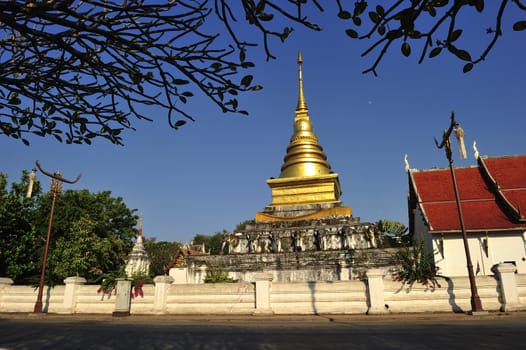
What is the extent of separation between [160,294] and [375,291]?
7825mm

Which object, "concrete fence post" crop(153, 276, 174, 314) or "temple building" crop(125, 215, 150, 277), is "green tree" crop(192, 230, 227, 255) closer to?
"temple building" crop(125, 215, 150, 277)

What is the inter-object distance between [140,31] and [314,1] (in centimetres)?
156

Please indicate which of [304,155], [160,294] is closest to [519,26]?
[160,294]

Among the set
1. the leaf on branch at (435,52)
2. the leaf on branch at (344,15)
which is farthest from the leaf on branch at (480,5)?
the leaf on branch at (344,15)

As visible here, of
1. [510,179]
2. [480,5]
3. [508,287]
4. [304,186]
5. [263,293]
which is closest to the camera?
[480,5]

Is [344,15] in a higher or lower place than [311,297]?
higher

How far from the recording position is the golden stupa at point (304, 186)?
27156mm

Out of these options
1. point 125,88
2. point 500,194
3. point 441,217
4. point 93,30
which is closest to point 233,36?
point 93,30

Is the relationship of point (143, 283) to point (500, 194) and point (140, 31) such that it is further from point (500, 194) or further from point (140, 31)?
point (500, 194)

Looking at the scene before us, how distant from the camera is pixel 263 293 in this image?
13.1 m

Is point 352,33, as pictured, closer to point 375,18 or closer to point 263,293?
point 375,18

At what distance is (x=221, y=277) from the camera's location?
51.6ft

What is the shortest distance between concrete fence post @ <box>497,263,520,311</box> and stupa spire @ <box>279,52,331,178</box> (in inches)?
729

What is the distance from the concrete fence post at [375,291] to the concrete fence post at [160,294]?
7.41m
